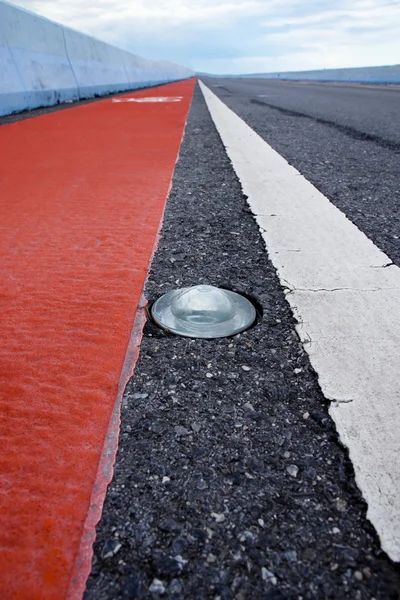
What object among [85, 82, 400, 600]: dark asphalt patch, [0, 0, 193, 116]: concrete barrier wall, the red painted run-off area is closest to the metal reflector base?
A: [85, 82, 400, 600]: dark asphalt patch

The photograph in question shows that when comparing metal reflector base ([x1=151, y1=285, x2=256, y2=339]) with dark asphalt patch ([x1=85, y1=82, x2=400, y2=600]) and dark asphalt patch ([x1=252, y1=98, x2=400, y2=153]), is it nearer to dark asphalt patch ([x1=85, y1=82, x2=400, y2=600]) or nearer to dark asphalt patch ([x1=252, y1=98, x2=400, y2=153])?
dark asphalt patch ([x1=85, y1=82, x2=400, y2=600])

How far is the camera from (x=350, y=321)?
1705 millimetres

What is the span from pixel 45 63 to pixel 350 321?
36.4ft

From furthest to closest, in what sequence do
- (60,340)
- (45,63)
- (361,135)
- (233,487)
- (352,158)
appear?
1. (45,63)
2. (361,135)
3. (352,158)
4. (60,340)
5. (233,487)

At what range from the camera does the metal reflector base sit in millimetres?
1703

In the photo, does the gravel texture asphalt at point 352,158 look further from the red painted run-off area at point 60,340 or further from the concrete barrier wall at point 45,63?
the concrete barrier wall at point 45,63

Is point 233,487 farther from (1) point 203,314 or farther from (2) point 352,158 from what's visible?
(2) point 352,158

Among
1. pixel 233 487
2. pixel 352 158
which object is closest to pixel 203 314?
pixel 233 487

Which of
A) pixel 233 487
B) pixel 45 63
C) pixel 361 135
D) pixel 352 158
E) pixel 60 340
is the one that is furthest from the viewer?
pixel 45 63

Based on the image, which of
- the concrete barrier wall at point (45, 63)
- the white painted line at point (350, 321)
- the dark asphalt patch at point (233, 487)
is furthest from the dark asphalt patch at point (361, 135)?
the concrete barrier wall at point (45, 63)

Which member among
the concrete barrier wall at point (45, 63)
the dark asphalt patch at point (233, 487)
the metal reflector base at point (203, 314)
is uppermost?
the dark asphalt patch at point (233, 487)

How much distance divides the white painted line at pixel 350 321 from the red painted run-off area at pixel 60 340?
65 cm

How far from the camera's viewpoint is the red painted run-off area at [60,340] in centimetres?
95

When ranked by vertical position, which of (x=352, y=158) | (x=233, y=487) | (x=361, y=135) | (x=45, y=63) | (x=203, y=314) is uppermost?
(x=233, y=487)
